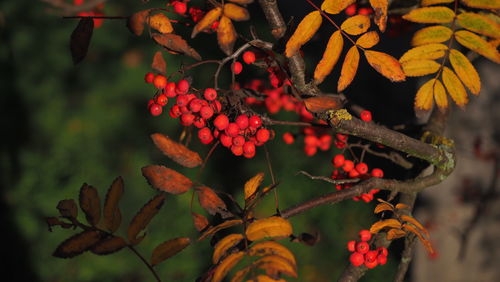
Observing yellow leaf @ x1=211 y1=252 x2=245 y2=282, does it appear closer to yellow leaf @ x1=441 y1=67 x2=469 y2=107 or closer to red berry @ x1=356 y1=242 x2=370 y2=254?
red berry @ x1=356 y1=242 x2=370 y2=254

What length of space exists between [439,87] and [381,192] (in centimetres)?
62

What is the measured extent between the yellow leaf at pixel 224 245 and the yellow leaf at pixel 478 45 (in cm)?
87

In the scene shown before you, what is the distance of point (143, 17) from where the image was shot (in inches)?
47.7

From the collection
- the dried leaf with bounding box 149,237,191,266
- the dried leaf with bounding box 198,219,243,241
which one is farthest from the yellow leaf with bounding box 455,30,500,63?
the dried leaf with bounding box 149,237,191,266

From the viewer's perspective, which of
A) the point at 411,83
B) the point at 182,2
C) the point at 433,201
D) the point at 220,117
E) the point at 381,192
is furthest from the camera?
the point at 411,83

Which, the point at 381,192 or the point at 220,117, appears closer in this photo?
the point at 220,117

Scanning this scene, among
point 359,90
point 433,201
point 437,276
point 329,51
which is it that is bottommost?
point 437,276

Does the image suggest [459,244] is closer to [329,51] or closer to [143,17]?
[329,51]

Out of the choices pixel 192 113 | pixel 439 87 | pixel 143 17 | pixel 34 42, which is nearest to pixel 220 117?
pixel 192 113

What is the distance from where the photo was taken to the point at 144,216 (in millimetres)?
1213

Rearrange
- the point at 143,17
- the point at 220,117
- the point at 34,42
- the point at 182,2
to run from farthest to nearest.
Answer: the point at 34,42 → the point at 182,2 → the point at 220,117 → the point at 143,17

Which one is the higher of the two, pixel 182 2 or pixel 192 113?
pixel 182 2

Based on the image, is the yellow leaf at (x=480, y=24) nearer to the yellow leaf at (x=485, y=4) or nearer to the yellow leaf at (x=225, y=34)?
the yellow leaf at (x=485, y=4)

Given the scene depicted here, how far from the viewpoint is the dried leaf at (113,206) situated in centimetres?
121
